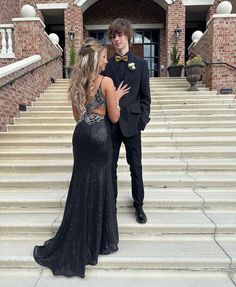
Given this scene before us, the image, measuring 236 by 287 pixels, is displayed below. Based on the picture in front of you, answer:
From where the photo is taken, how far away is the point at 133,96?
8.96ft

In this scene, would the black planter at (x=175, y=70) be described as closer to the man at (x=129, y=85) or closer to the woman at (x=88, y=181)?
the man at (x=129, y=85)

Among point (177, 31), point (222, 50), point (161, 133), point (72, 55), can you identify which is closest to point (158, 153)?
point (161, 133)

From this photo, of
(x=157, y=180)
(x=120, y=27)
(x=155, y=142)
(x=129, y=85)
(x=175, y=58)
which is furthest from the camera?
(x=175, y=58)

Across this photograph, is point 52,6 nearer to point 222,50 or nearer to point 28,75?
point 28,75

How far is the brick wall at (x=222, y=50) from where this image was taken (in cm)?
696

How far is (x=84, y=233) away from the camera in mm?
2455

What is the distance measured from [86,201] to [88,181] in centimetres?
17

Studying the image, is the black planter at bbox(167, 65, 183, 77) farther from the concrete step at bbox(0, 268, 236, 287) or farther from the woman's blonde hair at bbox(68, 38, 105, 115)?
the concrete step at bbox(0, 268, 236, 287)

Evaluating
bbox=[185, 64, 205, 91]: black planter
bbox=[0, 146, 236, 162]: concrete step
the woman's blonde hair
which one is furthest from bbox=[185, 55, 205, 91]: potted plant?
the woman's blonde hair

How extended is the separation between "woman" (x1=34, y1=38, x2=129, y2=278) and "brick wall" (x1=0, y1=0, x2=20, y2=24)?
10.1 meters

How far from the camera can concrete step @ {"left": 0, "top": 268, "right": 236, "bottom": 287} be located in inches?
94.8

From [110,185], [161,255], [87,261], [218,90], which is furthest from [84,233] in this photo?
[218,90]

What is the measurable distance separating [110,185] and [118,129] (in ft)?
1.68

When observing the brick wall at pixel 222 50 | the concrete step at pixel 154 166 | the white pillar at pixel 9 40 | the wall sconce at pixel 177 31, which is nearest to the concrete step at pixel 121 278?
the concrete step at pixel 154 166
